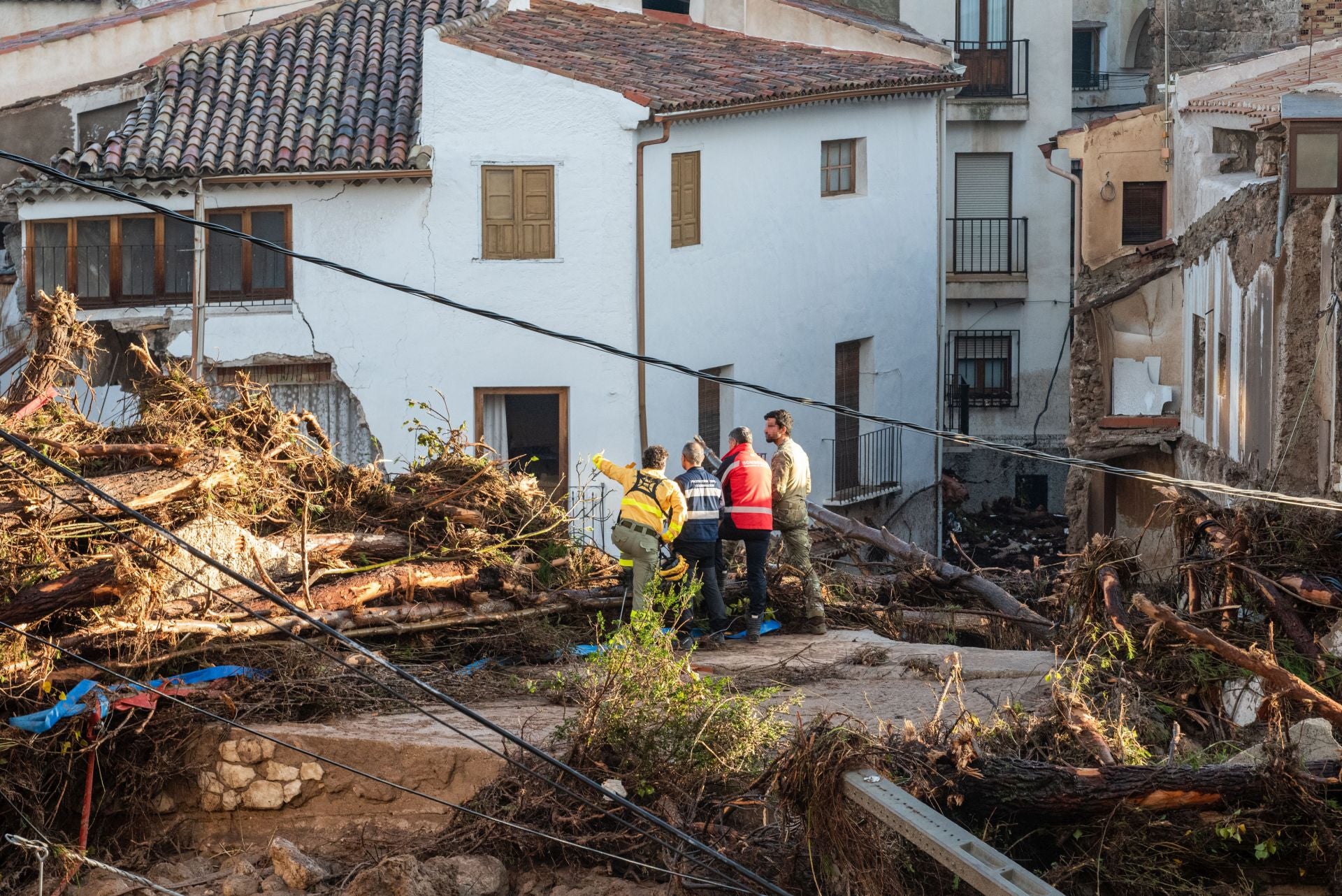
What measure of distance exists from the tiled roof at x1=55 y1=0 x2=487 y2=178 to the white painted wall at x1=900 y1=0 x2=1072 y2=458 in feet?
32.8

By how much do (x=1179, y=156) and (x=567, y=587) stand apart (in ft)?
32.7

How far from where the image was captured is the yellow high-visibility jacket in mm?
11953

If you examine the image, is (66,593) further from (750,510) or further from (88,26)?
(88,26)

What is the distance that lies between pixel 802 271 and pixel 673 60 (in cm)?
336

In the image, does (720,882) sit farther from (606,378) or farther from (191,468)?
(606,378)

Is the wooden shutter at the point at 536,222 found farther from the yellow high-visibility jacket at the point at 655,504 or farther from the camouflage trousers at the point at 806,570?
the yellow high-visibility jacket at the point at 655,504

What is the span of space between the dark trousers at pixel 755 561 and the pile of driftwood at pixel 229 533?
99cm

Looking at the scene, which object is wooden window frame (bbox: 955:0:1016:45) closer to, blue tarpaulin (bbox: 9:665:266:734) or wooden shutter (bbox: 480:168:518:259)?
wooden shutter (bbox: 480:168:518:259)

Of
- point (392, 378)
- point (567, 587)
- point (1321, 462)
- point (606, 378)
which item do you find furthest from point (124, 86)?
point (1321, 462)

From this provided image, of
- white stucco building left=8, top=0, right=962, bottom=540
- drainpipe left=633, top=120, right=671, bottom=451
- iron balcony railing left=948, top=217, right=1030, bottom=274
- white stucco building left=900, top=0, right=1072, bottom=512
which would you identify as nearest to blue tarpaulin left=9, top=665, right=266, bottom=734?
white stucco building left=8, top=0, right=962, bottom=540

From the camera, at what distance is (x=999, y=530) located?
2731 centimetres

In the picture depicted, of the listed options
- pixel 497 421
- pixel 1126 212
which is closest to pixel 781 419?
pixel 497 421

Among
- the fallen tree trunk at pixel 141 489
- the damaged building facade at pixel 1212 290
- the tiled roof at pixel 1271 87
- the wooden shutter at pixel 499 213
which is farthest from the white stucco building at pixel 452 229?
the fallen tree trunk at pixel 141 489

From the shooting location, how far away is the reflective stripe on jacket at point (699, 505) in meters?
12.1
